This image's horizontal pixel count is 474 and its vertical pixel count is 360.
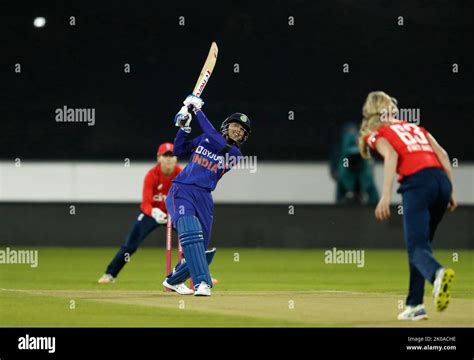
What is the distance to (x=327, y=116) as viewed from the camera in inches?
1060

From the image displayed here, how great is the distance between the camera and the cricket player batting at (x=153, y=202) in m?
16.0

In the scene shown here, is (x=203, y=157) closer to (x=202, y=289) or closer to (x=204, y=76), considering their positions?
(x=204, y=76)

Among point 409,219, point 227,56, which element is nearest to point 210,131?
point 409,219

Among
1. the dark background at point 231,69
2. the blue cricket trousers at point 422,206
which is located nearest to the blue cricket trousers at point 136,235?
the blue cricket trousers at point 422,206

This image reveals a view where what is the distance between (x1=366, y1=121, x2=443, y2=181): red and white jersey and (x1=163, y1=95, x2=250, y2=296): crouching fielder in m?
2.47

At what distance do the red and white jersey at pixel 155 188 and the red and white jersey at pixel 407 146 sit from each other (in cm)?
584

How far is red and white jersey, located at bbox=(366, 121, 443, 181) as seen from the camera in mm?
10492

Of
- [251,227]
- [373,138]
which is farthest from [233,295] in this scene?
[251,227]

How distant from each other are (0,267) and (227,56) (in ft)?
32.4

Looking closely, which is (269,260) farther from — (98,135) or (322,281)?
(98,135)

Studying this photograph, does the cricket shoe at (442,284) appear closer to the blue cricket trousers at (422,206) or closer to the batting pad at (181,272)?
the blue cricket trousers at (422,206)

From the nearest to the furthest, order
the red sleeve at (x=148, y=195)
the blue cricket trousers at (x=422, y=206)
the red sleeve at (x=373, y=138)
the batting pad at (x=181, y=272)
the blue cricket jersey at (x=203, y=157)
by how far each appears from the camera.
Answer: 1. the blue cricket trousers at (x=422, y=206)
2. the red sleeve at (x=373, y=138)
3. the blue cricket jersey at (x=203, y=157)
4. the batting pad at (x=181, y=272)
5. the red sleeve at (x=148, y=195)

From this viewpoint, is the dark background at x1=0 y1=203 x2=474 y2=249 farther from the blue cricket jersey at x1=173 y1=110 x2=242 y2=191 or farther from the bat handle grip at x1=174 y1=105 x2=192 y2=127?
the bat handle grip at x1=174 y1=105 x2=192 y2=127

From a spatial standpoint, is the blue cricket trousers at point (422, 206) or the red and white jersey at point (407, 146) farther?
the red and white jersey at point (407, 146)
